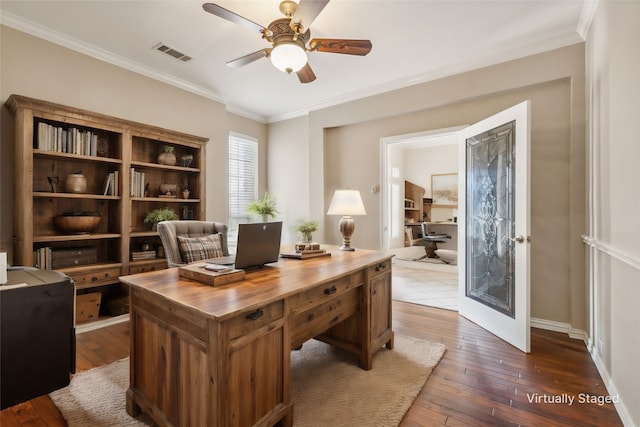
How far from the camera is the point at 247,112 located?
5.10 metres

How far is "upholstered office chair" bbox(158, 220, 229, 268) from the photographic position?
2.76m

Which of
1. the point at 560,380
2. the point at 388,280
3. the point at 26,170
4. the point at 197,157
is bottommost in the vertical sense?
the point at 560,380

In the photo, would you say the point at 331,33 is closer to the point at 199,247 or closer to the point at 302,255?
the point at 302,255

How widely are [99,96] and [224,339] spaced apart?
3.30 meters

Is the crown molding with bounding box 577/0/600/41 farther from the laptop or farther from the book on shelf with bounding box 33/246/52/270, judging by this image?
the book on shelf with bounding box 33/246/52/270

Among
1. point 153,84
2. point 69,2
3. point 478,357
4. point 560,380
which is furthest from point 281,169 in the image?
point 560,380

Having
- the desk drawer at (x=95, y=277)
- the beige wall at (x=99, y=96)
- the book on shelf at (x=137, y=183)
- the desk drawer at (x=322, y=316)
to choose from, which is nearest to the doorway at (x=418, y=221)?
the desk drawer at (x=322, y=316)

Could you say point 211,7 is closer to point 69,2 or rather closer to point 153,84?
point 69,2

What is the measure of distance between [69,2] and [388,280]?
3.47 metres

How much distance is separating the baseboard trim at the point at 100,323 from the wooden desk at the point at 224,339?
163cm

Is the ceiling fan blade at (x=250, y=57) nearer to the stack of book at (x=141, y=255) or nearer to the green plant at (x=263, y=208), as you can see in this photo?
the stack of book at (x=141, y=255)

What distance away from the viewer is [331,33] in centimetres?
284

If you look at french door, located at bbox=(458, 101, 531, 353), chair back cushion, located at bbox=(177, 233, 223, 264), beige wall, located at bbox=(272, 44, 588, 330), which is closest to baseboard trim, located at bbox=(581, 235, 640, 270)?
beige wall, located at bbox=(272, 44, 588, 330)

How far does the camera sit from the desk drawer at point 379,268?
2.27m
